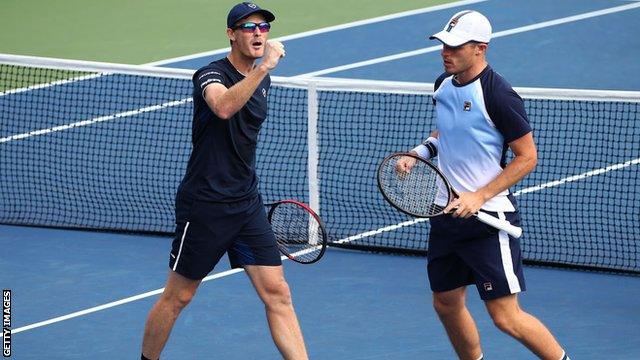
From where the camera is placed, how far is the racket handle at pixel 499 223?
279 inches

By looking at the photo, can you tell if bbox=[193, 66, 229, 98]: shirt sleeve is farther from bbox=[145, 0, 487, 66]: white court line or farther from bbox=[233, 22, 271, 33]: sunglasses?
bbox=[145, 0, 487, 66]: white court line

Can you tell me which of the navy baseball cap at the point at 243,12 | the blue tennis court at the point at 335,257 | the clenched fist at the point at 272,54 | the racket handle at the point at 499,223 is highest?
the navy baseball cap at the point at 243,12

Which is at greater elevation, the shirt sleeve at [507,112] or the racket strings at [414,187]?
the shirt sleeve at [507,112]

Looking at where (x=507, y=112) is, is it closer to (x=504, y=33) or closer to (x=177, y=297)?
(x=177, y=297)

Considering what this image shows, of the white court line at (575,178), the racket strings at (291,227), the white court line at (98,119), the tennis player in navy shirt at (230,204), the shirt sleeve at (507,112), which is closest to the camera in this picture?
the shirt sleeve at (507,112)

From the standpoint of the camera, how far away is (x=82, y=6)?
18719 millimetres

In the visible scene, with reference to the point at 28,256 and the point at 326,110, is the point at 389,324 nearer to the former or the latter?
the point at 28,256

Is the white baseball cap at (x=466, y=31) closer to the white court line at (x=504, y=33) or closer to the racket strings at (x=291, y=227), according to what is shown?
the racket strings at (x=291, y=227)

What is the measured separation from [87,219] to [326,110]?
300 centimetres

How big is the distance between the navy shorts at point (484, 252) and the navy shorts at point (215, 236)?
96cm

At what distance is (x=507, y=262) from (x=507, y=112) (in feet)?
2.59

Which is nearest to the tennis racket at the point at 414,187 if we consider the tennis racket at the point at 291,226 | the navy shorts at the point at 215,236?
the navy shorts at the point at 215,236

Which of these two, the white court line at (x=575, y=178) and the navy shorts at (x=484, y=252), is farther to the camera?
the white court line at (x=575, y=178)

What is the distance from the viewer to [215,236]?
24.6 feet
